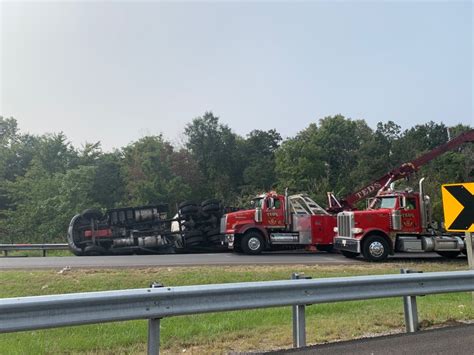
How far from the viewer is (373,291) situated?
19.9 ft

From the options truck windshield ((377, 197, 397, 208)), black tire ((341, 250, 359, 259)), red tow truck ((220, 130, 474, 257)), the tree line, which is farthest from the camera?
the tree line

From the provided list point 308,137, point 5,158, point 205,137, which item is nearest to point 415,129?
point 308,137

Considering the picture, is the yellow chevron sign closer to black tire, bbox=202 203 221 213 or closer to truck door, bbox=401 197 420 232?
truck door, bbox=401 197 420 232

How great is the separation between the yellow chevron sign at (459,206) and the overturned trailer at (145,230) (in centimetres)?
1639

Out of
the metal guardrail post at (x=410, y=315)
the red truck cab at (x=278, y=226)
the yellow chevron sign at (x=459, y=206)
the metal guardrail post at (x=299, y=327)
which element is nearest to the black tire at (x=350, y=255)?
the red truck cab at (x=278, y=226)

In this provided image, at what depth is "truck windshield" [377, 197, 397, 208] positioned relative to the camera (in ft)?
62.1

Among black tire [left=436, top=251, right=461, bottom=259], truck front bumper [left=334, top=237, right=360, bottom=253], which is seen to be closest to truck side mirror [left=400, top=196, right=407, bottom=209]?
truck front bumper [left=334, top=237, right=360, bottom=253]

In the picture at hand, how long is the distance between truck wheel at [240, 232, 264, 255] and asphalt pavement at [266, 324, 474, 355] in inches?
606

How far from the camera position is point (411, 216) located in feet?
61.3

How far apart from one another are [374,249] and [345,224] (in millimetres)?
1607

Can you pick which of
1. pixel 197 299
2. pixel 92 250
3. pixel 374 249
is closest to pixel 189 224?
pixel 92 250

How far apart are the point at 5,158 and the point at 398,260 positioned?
53.5 m

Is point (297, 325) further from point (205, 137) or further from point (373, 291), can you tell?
point (205, 137)

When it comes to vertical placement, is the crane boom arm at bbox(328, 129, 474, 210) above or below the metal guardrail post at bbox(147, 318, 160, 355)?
above
